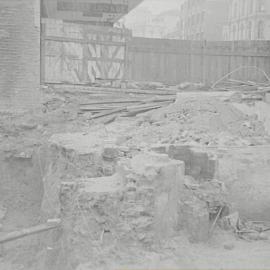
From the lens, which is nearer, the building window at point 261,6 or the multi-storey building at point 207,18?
the building window at point 261,6

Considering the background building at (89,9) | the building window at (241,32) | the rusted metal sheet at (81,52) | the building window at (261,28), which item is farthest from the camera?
the building window at (241,32)

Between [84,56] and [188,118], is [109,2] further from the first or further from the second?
[188,118]

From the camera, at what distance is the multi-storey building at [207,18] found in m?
44.0

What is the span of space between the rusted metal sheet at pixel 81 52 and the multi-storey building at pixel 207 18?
3172 centimetres

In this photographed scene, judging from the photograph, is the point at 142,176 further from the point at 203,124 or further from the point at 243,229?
the point at 203,124

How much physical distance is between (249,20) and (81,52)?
29.5 metres

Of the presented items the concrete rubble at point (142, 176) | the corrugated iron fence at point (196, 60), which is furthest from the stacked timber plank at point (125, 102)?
the corrugated iron fence at point (196, 60)

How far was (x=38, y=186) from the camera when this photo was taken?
8688mm

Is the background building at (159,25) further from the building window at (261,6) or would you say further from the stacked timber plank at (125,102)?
the stacked timber plank at (125,102)

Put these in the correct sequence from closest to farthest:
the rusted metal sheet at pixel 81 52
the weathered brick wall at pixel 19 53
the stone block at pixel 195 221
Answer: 1. the stone block at pixel 195 221
2. the weathered brick wall at pixel 19 53
3. the rusted metal sheet at pixel 81 52

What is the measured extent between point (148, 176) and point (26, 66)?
6.13 m

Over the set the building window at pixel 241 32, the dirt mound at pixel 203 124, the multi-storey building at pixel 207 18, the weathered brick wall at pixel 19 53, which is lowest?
the dirt mound at pixel 203 124

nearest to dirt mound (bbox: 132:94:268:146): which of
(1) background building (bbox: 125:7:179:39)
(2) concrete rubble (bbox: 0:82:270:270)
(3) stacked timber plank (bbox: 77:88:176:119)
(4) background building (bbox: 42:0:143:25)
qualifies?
(2) concrete rubble (bbox: 0:82:270:270)

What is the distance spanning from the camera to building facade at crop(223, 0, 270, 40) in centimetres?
3809
